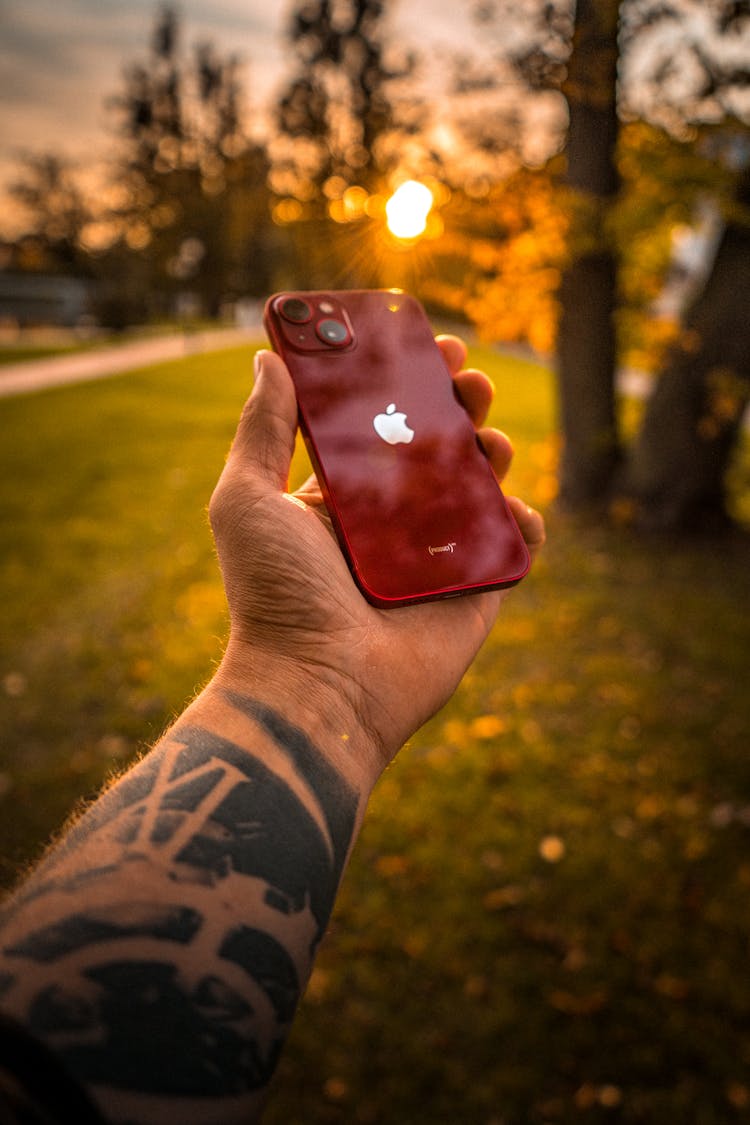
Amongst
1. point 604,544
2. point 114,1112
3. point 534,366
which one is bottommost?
point 534,366

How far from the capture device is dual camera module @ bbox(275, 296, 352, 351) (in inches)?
81.0

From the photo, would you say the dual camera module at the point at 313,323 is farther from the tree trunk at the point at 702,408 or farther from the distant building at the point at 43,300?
the distant building at the point at 43,300

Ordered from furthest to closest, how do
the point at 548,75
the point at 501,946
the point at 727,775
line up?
the point at 548,75, the point at 727,775, the point at 501,946

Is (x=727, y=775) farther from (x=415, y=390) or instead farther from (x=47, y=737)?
(x=47, y=737)

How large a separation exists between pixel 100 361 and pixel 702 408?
1960 cm

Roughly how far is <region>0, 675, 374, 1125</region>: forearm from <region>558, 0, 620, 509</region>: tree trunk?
5.15 metres

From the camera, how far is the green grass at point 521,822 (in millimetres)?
2424

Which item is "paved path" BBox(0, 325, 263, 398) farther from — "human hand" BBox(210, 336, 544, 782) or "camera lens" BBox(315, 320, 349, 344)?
"human hand" BBox(210, 336, 544, 782)

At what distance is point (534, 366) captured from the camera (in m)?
27.3

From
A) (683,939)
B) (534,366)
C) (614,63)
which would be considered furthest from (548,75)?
(534,366)

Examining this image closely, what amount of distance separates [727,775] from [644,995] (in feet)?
5.11

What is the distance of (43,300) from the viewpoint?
36.7 meters

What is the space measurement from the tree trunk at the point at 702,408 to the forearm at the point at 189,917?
5530mm

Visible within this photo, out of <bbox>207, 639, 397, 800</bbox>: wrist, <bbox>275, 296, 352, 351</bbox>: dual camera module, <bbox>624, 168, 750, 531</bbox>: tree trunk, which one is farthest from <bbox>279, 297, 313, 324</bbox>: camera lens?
<bbox>624, 168, 750, 531</bbox>: tree trunk
